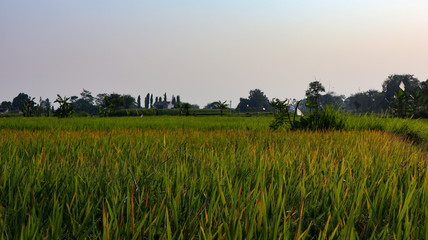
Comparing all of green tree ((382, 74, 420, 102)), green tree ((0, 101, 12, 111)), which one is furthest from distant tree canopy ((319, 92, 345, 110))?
green tree ((0, 101, 12, 111))

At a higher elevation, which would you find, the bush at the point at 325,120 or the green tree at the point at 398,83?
the green tree at the point at 398,83

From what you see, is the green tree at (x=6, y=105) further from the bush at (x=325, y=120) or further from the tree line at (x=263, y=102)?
the bush at (x=325, y=120)

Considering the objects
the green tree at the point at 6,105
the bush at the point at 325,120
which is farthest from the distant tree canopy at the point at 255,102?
the bush at the point at 325,120

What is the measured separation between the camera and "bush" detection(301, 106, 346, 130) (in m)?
8.12

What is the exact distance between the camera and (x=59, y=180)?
2152mm

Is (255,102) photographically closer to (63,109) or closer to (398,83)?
(398,83)

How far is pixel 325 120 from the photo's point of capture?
26.9 feet

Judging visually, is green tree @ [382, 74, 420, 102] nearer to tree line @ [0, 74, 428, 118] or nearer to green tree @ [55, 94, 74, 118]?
tree line @ [0, 74, 428, 118]

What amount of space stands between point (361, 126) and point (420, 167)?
5.81 metres

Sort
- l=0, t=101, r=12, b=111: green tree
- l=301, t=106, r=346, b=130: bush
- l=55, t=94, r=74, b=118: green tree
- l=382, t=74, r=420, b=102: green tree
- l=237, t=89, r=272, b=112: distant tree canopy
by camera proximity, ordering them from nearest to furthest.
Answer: l=301, t=106, r=346, b=130: bush → l=55, t=94, r=74, b=118: green tree → l=382, t=74, r=420, b=102: green tree → l=0, t=101, r=12, b=111: green tree → l=237, t=89, r=272, b=112: distant tree canopy

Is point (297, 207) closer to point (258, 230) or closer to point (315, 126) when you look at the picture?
point (258, 230)

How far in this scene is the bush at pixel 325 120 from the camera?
812cm

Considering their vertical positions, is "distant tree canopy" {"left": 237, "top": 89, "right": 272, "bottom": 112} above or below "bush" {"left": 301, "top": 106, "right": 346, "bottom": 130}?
above

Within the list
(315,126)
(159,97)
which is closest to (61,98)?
(315,126)
